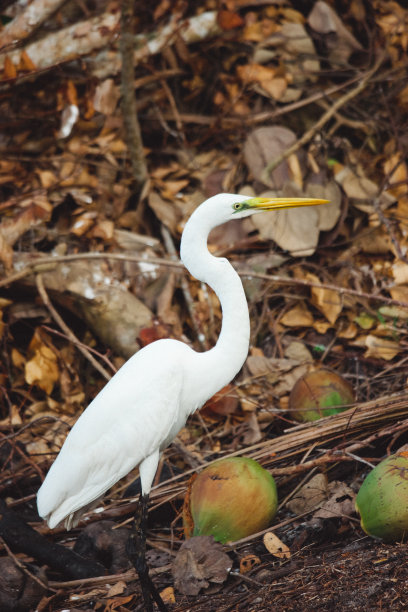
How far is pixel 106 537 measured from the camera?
256cm

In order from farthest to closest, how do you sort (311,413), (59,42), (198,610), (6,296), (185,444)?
(59,42)
(6,296)
(185,444)
(311,413)
(198,610)

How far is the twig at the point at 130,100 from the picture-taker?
12.0 ft

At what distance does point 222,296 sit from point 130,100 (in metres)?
2.19

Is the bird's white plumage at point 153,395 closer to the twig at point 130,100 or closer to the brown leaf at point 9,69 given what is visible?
the twig at point 130,100

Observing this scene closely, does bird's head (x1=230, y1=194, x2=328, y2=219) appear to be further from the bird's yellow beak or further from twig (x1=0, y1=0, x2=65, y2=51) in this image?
twig (x1=0, y1=0, x2=65, y2=51)

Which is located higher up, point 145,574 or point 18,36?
point 18,36

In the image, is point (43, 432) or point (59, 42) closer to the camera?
A: point (43, 432)

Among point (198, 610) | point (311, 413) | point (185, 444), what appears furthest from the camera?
point (185, 444)

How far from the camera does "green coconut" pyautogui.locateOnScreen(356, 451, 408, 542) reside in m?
2.02

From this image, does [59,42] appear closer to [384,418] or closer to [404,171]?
[404,171]

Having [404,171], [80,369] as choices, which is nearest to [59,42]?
[80,369]

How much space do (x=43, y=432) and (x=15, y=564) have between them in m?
1.16

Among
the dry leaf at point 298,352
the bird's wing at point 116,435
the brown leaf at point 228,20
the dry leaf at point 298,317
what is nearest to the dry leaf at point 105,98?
the brown leaf at point 228,20

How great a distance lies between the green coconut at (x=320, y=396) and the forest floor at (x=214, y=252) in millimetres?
55
